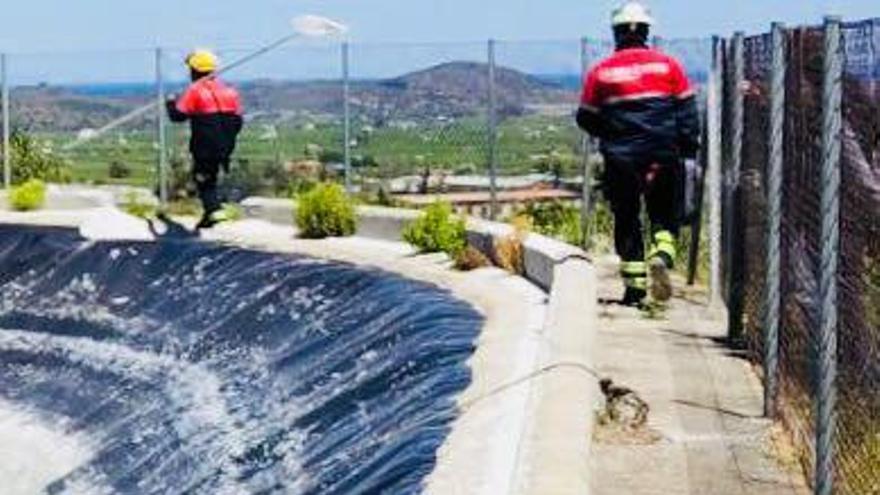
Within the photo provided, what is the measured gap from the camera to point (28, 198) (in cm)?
2062

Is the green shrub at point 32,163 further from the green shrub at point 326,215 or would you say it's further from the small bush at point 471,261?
the small bush at point 471,261

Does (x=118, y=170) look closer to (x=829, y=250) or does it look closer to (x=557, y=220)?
Result: (x=557, y=220)

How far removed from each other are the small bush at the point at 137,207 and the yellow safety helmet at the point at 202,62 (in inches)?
103

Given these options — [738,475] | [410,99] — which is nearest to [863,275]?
[738,475]

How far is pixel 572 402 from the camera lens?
23.3 ft

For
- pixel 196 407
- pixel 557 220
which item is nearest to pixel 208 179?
pixel 557 220

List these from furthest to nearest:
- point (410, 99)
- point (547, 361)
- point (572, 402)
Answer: point (410, 99), point (547, 361), point (572, 402)

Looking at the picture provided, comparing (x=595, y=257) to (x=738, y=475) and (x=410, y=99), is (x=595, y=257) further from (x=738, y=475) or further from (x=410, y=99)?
(x=738, y=475)

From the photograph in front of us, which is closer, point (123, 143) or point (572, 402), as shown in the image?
point (572, 402)

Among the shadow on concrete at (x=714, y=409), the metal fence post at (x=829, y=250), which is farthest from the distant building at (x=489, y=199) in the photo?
the metal fence post at (x=829, y=250)

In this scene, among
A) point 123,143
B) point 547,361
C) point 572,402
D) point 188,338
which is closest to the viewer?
point 572,402

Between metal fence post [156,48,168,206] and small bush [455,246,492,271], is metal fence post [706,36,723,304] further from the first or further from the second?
metal fence post [156,48,168,206]

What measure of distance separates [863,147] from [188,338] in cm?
924

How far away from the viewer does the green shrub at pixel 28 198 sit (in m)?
20.6
